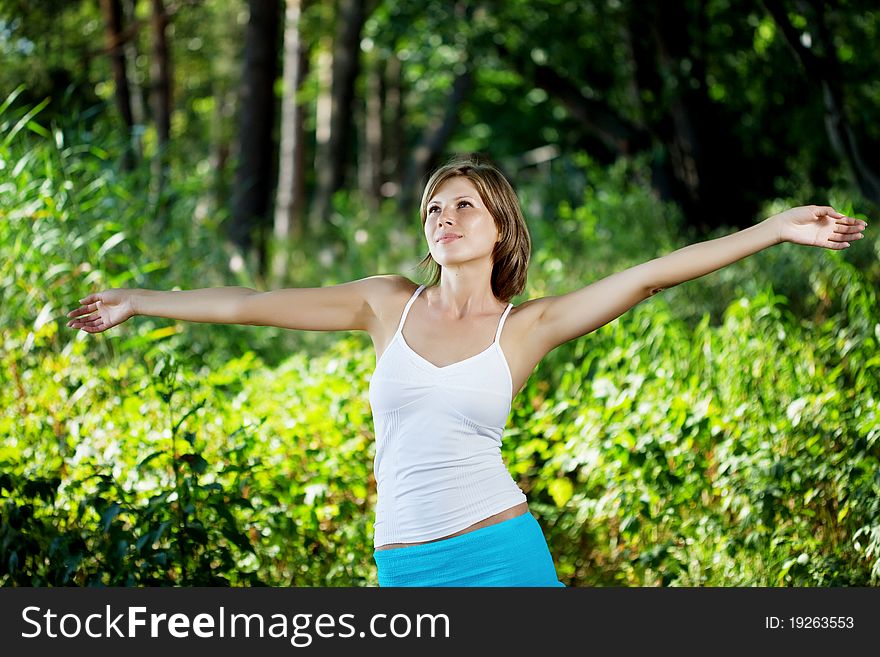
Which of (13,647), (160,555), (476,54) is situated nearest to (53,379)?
(160,555)

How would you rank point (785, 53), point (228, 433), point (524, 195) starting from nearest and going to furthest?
point (228, 433) → point (785, 53) → point (524, 195)

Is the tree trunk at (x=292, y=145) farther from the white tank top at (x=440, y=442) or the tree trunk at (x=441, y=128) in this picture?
the white tank top at (x=440, y=442)

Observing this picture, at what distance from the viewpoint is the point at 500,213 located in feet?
9.64

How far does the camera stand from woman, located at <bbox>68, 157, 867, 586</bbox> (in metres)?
2.69

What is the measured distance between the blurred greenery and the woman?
74cm

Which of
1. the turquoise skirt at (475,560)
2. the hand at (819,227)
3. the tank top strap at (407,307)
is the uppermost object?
the hand at (819,227)

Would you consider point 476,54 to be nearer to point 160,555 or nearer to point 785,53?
point 785,53

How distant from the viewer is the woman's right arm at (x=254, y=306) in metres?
2.97

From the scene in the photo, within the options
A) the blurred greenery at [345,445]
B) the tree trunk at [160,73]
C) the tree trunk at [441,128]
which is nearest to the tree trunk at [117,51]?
the tree trunk at [160,73]

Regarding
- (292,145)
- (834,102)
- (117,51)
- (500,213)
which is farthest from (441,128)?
(500,213)

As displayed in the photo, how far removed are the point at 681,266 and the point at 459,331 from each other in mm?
579

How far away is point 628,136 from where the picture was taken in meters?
10.9

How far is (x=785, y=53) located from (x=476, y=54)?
2.78m

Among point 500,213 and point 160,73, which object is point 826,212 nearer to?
point 500,213
